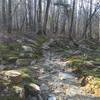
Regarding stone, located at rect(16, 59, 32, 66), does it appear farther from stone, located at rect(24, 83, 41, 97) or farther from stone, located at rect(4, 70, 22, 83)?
stone, located at rect(24, 83, 41, 97)

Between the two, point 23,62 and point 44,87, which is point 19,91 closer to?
point 44,87

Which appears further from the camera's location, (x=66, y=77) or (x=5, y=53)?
(x=5, y=53)

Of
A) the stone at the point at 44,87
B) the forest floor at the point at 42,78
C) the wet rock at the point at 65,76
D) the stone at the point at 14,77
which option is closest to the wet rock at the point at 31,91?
the forest floor at the point at 42,78

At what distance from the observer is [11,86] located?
644 centimetres

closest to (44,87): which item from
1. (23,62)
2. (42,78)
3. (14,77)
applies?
(42,78)

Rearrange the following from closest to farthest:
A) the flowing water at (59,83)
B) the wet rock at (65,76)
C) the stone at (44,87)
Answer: the flowing water at (59,83) → the stone at (44,87) → the wet rock at (65,76)

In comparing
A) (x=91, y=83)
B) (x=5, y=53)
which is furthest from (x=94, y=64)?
(x=5, y=53)

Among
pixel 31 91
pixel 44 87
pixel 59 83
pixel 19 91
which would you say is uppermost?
pixel 19 91

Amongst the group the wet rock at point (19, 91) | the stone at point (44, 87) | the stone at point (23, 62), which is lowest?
the stone at point (44, 87)

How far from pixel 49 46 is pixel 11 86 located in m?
11.2

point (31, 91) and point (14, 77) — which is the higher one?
point (14, 77)

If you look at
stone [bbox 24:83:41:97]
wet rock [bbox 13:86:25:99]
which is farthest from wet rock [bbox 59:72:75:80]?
wet rock [bbox 13:86:25:99]

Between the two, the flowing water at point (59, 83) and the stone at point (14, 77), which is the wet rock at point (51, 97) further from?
the stone at point (14, 77)

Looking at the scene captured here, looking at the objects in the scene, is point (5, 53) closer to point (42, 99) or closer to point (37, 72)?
point (37, 72)
